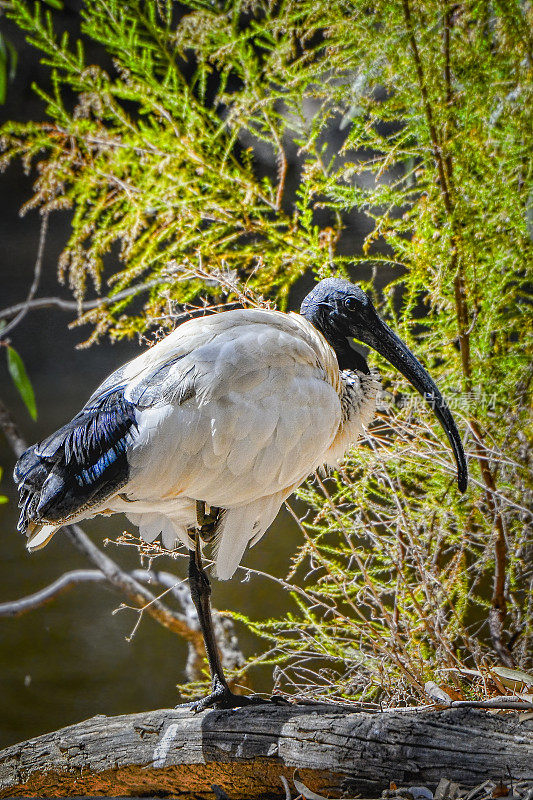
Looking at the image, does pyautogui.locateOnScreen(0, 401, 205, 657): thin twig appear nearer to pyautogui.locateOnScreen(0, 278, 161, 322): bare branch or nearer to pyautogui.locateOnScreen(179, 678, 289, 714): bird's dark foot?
pyautogui.locateOnScreen(0, 278, 161, 322): bare branch

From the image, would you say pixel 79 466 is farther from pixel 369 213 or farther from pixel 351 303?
pixel 369 213

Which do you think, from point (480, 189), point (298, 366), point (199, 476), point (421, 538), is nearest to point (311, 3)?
point (480, 189)

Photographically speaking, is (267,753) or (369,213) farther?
(369,213)

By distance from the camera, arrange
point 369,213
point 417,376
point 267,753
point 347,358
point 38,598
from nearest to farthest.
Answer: point 267,753 → point 417,376 → point 347,358 → point 369,213 → point 38,598

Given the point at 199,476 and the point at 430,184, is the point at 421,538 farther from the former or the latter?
the point at 430,184

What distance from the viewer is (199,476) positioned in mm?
1509

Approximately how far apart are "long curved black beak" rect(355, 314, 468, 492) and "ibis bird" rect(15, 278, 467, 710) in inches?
0.7

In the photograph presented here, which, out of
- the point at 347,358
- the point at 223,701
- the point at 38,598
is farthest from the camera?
the point at 38,598

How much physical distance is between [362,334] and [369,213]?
0.58 meters

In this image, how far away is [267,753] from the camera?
1.42 meters

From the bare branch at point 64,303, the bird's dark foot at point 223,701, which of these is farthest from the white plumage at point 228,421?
the bare branch at point 64,303

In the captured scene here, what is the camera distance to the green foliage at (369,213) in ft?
6.34

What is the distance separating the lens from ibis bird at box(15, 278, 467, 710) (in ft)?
4.83

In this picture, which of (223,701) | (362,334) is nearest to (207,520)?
(223,701)
